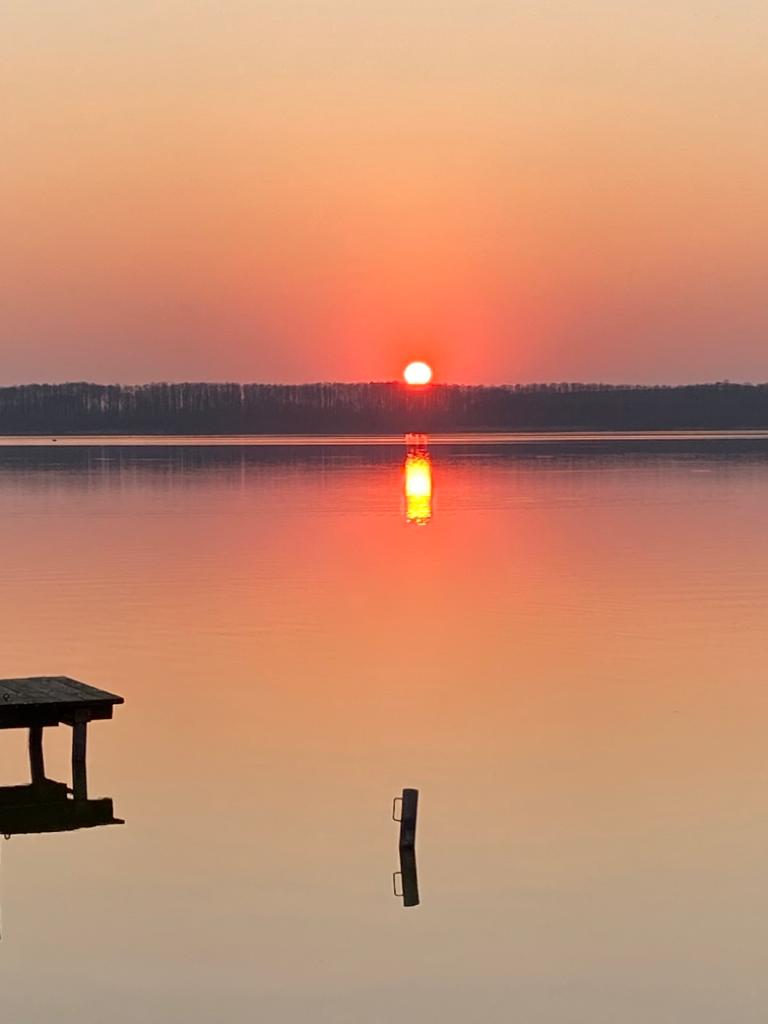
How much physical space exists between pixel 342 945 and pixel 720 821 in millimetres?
6172

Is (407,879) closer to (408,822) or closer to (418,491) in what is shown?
(408,822)

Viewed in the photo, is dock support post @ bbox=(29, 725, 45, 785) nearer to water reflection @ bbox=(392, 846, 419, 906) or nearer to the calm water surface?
the calm water surface

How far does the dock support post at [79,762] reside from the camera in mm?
21484

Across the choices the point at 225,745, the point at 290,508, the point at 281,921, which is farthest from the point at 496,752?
the point at 290,508

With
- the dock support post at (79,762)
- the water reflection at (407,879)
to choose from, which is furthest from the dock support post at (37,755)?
the water reflection at (407,879)

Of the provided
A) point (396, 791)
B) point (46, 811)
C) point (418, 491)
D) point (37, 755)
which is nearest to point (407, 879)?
point (396, 791)

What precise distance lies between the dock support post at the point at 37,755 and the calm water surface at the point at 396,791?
1.03ft

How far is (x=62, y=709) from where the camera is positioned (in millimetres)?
21172

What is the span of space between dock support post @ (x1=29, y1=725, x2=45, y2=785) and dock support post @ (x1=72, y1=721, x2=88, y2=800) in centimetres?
113

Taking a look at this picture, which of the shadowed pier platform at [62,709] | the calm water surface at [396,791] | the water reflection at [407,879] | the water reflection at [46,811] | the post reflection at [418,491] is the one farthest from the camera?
the post reflection at [418,491]

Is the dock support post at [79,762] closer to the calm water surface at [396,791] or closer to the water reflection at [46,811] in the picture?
the water reflection at [46,811]

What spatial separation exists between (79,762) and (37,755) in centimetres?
133

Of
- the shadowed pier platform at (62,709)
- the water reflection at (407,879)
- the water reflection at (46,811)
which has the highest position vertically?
the shadowed pier platform at (62,709)

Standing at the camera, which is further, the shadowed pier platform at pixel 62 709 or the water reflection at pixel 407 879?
the shadowed pier platform at pixel 62 709
